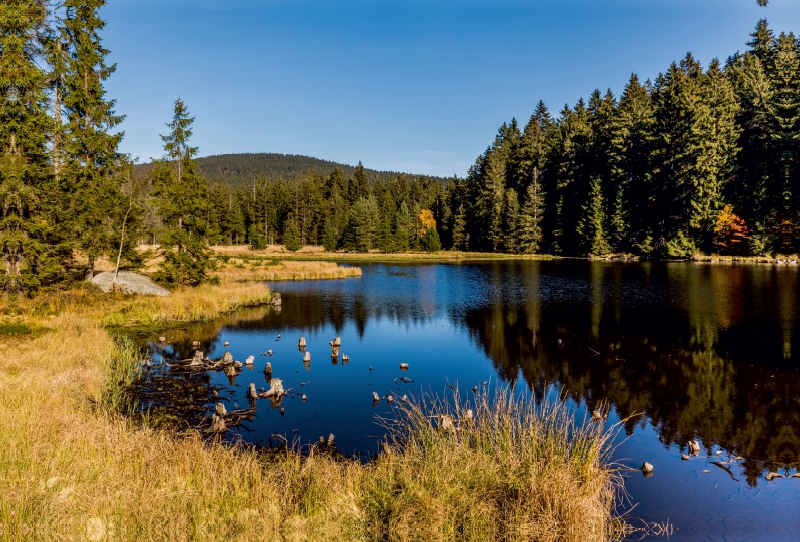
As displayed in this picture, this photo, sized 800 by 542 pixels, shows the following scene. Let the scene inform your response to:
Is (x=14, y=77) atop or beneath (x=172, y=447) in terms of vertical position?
atop

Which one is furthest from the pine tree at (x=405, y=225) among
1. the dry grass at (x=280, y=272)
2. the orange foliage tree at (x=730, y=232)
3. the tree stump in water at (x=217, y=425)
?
the tree stump in water at (x=217, y=425)

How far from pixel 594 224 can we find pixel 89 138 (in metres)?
69.1

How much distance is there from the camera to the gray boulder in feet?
89.7

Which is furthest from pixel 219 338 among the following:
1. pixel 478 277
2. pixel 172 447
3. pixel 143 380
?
pixel 478 277

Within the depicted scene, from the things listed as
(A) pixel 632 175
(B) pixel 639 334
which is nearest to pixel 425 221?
(A) pixel 632 175

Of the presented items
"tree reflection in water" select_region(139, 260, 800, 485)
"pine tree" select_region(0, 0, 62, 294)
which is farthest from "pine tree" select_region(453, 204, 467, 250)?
"pine tree" select_region(0, 0, 62, 294)

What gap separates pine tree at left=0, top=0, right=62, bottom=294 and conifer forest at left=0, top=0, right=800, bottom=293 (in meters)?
0.08

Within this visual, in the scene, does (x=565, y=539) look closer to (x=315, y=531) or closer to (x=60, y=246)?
(x=315, y=531)

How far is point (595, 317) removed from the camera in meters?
27.1

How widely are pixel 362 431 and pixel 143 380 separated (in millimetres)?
8162

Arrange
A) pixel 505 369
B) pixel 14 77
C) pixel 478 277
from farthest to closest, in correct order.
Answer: pixel 478 277, pixel 14 77, pixel 505 369

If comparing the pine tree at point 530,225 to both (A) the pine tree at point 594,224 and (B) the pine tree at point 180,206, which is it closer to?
(A) the pine tree at point 594,224

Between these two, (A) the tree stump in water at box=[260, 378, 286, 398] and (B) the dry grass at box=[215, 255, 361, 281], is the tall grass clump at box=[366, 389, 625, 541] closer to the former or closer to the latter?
(A) the tree stump in water at box=[260, 378, 286, 398]

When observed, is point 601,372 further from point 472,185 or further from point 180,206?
point 472,185
